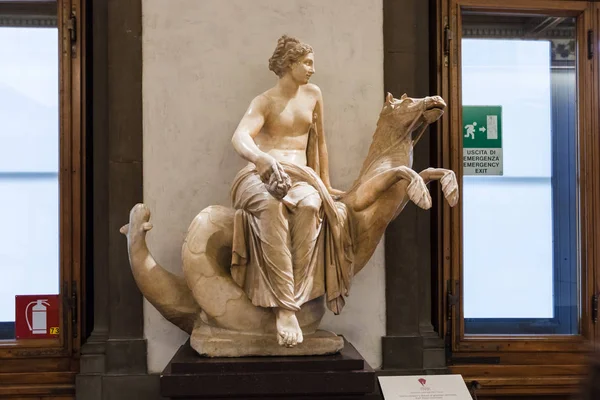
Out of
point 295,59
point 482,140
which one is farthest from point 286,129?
point 482,140

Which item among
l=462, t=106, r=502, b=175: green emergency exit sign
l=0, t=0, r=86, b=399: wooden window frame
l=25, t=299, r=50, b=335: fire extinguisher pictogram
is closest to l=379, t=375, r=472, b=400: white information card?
l=462, t=106, r=502, b=175: green emergency exit sign

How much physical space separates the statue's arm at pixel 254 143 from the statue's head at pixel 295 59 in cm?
19

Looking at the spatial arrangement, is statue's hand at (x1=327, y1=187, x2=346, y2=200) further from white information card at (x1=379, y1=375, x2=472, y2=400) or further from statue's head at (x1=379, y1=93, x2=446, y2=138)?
white information card at (x1=379, y1=375, x2=472, y2=400)

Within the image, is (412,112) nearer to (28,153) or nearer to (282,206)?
(282,206)

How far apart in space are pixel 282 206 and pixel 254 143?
35 cm

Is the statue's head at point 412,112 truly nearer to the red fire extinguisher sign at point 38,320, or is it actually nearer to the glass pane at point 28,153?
the glass pane at point 28,153

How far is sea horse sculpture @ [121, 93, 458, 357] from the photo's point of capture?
312 cm

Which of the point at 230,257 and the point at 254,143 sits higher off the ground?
the point at 254,143

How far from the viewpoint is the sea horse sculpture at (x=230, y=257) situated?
3.12 meters

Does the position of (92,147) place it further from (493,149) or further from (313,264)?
(493,149)

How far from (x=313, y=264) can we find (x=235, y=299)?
393 millimetres

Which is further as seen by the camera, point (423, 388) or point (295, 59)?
point (295, 59)

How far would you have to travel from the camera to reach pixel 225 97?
149 inches

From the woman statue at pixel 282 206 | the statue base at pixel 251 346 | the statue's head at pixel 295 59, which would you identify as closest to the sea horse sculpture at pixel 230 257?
the statue base at pixel 251 346
